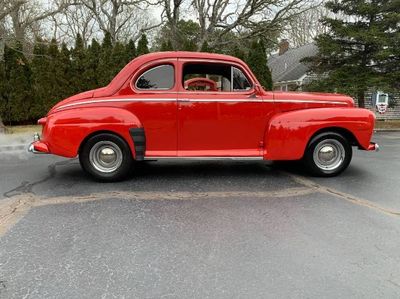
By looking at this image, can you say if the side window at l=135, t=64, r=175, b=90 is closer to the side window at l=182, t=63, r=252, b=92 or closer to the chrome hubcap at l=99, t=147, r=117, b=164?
the side window at l=182, t=63, r=252, b=92

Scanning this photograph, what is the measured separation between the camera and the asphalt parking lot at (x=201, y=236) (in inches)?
111

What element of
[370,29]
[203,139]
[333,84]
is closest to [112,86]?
[203,139]

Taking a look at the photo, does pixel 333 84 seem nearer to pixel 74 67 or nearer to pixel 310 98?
pixel 310 98

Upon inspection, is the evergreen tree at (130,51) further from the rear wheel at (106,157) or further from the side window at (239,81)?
the rear wheel at (106,157)

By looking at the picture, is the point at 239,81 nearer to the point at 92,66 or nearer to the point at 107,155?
the point at 107,155

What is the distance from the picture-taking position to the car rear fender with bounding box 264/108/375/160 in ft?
18.9

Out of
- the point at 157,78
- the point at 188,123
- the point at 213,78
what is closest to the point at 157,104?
the point at 157,78

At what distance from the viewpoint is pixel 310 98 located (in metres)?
6.09

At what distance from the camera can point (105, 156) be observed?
5.74m

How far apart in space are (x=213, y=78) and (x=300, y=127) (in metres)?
1.79

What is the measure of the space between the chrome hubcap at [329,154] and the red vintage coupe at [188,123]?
0.05ft

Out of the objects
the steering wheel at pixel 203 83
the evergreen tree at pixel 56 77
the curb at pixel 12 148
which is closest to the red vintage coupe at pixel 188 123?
the steering wheel at pixel 203 83

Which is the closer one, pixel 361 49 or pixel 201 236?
pixel 201 236

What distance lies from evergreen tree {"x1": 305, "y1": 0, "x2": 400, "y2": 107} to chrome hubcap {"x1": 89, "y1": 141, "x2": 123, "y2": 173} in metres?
11.4
